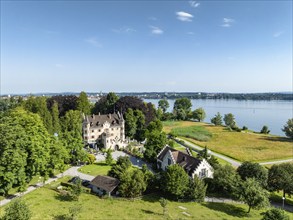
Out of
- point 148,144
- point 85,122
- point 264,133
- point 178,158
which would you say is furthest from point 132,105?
point 264,133

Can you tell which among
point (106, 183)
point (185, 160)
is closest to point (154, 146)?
point (185, 160)

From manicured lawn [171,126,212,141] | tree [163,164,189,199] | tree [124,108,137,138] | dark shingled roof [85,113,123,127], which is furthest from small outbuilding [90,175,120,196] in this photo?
manicured lawn [171,126,212,141]

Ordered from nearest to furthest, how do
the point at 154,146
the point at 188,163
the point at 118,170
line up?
the point at 118,170, the point at 188,163, the point at 154,146

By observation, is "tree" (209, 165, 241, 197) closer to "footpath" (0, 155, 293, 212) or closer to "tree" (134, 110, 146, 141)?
"footpath" (0, 155, 293, 212)

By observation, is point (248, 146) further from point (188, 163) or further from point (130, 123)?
point (188, 163)

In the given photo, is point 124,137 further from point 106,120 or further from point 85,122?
point 85,122

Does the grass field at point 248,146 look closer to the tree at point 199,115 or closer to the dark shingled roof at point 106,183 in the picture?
the tree at point 199,115

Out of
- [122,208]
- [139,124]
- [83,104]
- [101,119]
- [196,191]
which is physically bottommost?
[122,208]

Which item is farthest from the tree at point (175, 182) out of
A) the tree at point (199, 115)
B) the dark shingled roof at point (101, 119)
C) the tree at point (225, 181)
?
the tree at point (199, 115)
